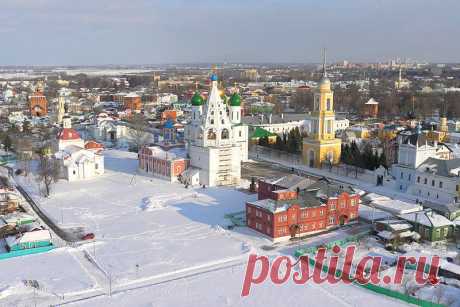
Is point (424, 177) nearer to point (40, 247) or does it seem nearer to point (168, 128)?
point (40, 247)

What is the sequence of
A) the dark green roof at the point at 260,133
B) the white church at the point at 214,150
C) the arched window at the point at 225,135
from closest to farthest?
the white church at the point at 214,150, the arched window at the point at 225,135, the dark green roof at the point at 260,133

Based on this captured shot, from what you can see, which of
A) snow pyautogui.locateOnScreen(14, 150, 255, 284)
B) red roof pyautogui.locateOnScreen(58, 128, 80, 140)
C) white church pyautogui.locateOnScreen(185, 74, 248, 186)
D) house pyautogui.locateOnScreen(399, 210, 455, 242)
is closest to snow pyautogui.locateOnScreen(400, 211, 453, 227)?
house pyautogui.locateOnScreen(399, 210, 455, 242)

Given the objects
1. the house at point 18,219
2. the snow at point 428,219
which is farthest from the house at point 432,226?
the house at point 18,219

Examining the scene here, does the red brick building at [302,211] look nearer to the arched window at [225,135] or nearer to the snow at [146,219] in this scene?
the snow at [146,219]

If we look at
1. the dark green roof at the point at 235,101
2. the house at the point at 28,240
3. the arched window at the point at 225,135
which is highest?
the dark green roof at the point at 235,101

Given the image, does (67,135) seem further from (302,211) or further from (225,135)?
(302,211)

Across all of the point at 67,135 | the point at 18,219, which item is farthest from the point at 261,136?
the point at 18,219
